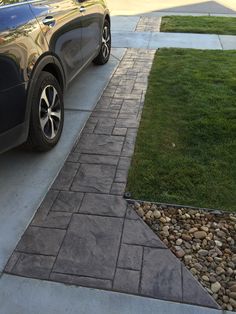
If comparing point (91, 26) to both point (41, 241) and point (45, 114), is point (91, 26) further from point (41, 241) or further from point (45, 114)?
point (41, 241)

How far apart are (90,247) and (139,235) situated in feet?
1.26

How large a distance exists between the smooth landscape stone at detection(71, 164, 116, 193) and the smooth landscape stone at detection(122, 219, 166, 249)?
490 millimetres

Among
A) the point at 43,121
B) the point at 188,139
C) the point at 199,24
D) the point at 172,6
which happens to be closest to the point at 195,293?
the point at 188,139

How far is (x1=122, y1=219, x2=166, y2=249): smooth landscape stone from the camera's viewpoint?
2.75 metres

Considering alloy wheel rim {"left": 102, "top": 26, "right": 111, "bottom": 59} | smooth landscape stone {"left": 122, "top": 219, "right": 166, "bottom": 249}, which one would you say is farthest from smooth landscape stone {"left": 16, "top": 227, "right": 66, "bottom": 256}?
alloy wheel rim {"left": 102, "top": 26, "right": 111, "bottom": 59}

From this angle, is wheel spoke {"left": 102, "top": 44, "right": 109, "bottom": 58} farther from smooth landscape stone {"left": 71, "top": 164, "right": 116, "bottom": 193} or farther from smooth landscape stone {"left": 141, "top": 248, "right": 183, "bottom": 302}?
smooth landscape stone {"left": 141, "top": 248, "right": 183, "bottom": 302}

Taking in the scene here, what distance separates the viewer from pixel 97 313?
2252mm

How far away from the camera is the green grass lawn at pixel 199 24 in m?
8.65

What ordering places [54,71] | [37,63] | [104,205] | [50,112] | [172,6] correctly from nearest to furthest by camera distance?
[104,205] < [37,63] < [50,112] < [54,71] < [172,6]

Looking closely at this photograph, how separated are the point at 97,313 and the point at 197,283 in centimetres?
68

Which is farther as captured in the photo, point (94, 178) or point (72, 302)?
point (94, 178)

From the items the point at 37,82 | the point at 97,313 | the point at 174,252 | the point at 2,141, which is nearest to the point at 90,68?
the point at 37,82

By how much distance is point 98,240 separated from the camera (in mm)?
2773

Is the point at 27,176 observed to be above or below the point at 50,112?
below
